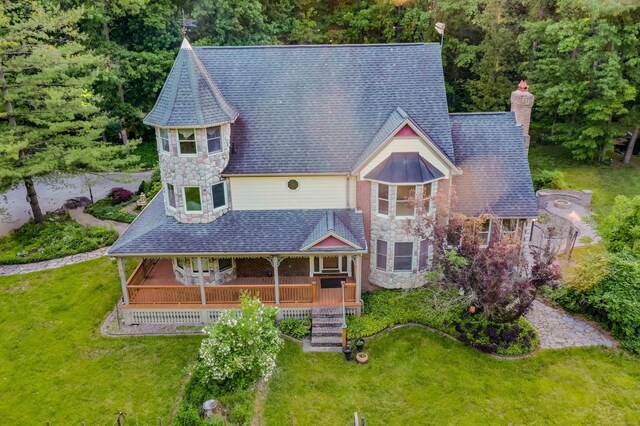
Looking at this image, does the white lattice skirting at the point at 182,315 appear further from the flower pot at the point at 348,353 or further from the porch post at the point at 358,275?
the flower pot at the point at 348,353

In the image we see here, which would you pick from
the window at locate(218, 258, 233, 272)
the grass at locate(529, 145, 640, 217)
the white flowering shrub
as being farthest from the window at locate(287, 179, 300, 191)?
the grass at locate(529, 145, 640, 217)

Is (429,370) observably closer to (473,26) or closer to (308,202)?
(308,202)

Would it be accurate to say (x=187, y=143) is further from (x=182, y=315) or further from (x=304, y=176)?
(x=182, y=315)

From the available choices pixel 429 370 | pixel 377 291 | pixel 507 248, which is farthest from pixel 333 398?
pixel 507 248

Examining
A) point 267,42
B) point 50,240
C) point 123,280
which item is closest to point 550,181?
point 267,42

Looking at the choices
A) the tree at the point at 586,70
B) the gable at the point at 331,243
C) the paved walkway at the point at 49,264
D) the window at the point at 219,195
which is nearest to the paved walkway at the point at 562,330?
the gable at the point at 331,243

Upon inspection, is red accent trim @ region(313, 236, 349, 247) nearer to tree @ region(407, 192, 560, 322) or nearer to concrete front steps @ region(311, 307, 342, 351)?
concrete front steps @ region(311, 307, 342, 351)
